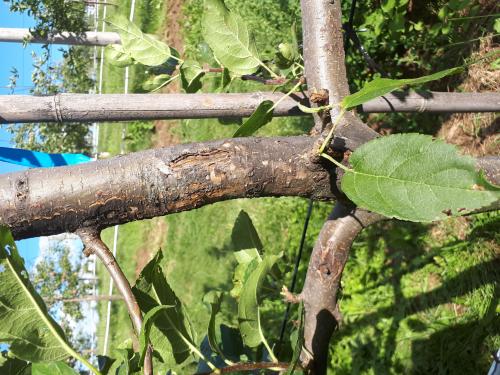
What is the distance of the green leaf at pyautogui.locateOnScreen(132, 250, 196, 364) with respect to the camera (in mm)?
980

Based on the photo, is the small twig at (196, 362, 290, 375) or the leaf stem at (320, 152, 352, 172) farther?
the small twig at (196, 362, 290, 375)

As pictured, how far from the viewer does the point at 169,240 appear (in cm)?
532

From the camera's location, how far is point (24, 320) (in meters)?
0.88

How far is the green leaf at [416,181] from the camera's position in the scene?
2.35 feet

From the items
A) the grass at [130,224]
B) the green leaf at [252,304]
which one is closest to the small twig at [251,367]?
the green leaf at [252,304]

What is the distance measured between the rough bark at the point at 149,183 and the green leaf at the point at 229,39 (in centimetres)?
54

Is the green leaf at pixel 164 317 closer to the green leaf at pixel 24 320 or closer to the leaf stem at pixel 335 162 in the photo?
the green leaf at pixel 24 320

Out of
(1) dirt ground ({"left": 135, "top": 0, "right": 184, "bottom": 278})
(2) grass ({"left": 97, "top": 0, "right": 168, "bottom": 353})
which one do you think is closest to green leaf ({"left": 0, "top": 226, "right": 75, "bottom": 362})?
(1) dirt ground ({"left": 135, "top": 0, "right": 184, "bottom": 278})

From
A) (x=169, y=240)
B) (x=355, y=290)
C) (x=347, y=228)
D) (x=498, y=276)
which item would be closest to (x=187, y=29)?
(x=169, y=240)

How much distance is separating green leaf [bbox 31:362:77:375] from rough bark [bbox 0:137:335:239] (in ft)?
0.68

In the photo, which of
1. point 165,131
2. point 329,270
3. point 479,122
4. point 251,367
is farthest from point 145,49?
point 165,131

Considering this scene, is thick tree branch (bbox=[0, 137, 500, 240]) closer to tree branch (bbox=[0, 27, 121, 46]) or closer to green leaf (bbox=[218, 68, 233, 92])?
green leaf (bbox=[218, 68, 233, 92])

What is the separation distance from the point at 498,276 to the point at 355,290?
35.0 inches

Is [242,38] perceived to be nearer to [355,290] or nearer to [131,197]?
[131,197]
